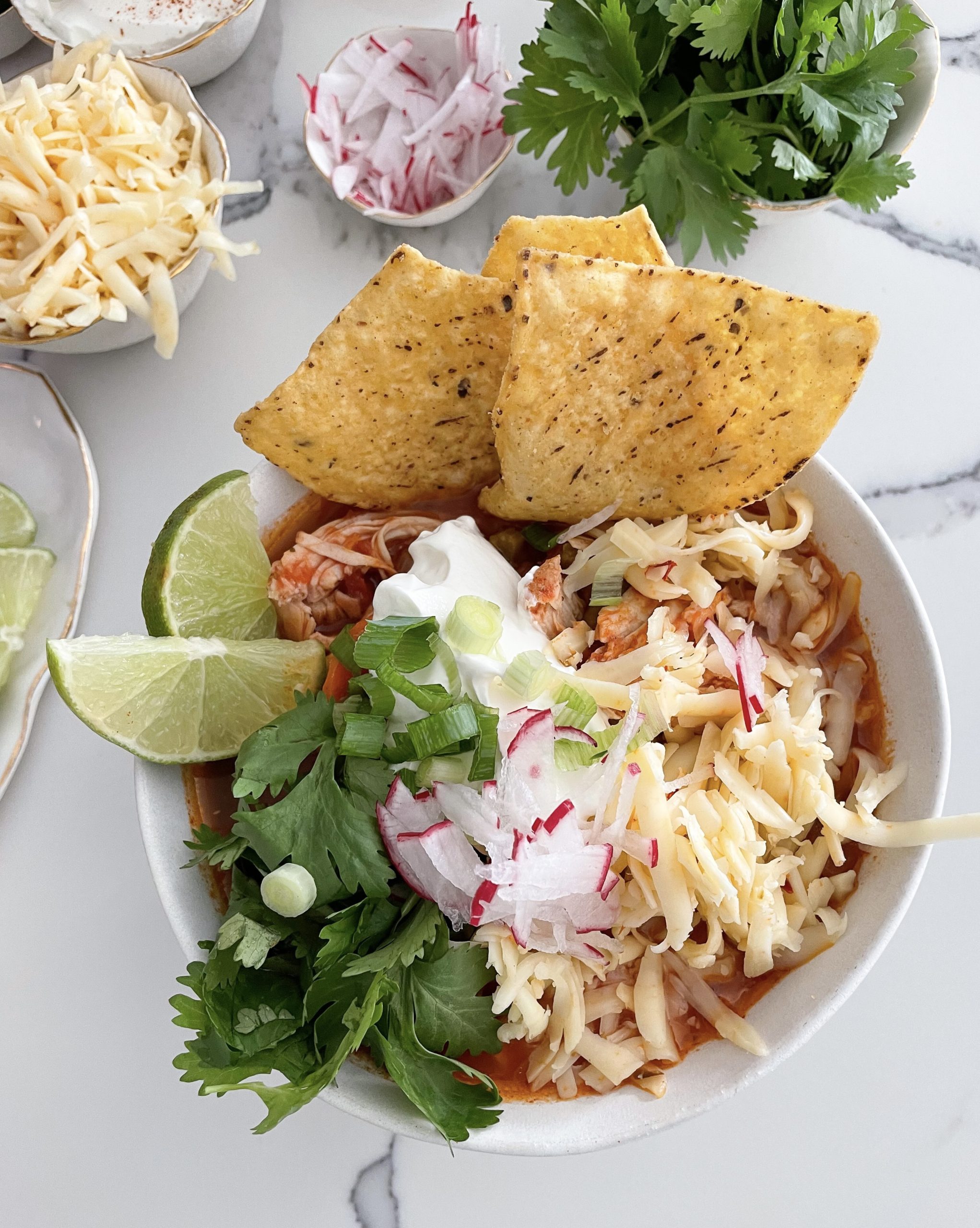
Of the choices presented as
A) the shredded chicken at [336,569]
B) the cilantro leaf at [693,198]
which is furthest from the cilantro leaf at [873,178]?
the shredded chicken at [336,569]

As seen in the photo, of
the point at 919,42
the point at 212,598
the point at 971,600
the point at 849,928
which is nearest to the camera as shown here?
the point at 849,928

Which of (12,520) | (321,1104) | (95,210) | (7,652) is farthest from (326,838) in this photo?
(95,210)

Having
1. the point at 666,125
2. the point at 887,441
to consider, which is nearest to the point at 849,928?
the point at 887,441

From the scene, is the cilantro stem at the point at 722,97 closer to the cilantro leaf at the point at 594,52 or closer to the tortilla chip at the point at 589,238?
the cilantro leaf at the point at 594,52

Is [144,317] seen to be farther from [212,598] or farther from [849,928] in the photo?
[849,928]

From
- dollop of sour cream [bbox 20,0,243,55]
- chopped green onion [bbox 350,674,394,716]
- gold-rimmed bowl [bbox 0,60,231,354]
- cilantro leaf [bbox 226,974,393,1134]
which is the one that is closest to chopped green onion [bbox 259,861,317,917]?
cilantro leaf [bbox 226,974,393,1134]

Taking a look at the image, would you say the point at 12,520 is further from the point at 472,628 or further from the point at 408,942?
the point at 408,942
